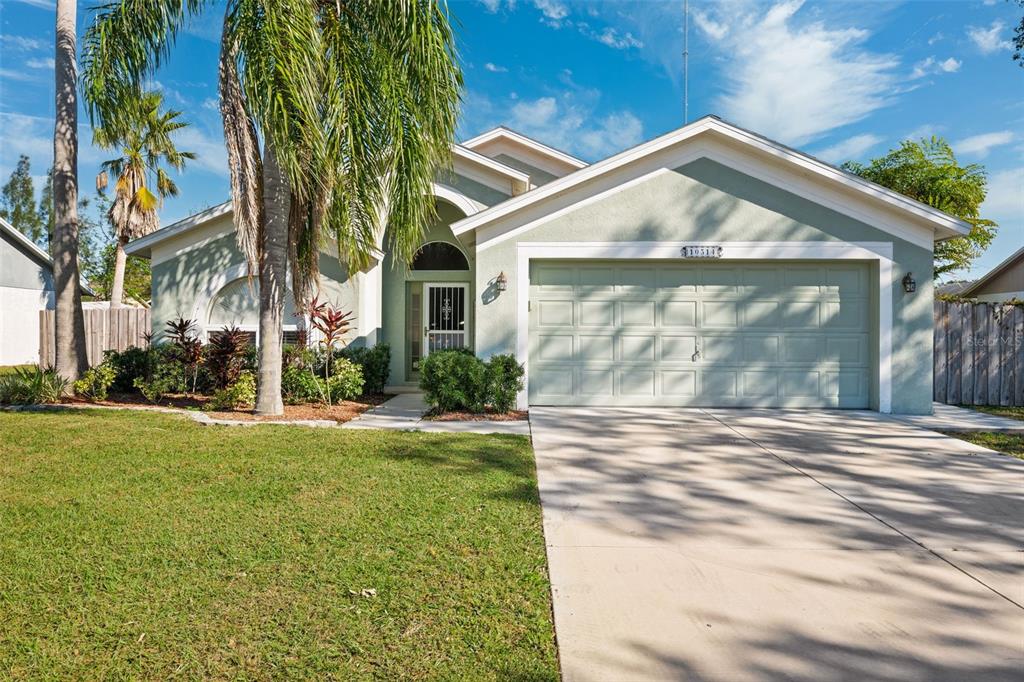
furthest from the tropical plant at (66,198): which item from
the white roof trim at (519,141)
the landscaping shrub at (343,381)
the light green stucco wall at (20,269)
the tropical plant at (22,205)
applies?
the tropical plant at (22,205)

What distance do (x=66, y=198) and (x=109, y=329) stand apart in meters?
4.73

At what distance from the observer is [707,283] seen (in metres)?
9.60

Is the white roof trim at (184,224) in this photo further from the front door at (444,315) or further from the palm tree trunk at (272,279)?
the front door at (444,315)

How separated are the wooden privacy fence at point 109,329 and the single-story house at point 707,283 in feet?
32.1

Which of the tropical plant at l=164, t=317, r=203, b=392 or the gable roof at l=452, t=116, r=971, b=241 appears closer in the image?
the gable roof at l=452, t=116, r=971, b=241

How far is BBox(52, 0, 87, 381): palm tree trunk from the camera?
10.0 m

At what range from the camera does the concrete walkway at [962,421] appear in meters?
8.02

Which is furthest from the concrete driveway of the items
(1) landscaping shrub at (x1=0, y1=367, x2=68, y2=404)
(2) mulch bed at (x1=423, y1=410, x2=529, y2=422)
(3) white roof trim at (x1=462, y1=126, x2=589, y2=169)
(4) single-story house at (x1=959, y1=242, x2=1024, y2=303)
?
(4) single-story house at (x1=959, y1=242, x2=1024, y2=303)

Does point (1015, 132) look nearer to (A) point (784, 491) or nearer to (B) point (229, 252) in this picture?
(A) point (784, 491)

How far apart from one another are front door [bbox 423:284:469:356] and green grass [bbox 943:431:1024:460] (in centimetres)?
906

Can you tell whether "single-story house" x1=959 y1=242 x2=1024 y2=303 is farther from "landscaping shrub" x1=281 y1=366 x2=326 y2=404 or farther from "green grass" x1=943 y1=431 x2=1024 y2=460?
"landscaping shrub" x1=281 y1=366 x2=326 y2=404

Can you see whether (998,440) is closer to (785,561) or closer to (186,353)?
(785,561)

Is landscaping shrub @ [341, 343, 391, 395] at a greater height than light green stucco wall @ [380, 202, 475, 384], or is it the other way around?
light green stucco wall @ [380, 202, 475, 384]

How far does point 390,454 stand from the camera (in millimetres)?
6145
